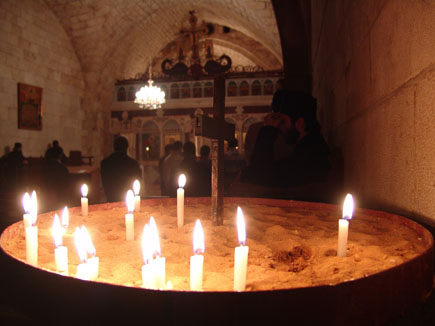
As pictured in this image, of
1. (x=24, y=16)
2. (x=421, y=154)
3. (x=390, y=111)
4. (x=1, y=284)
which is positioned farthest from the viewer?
(x=24, y=16)

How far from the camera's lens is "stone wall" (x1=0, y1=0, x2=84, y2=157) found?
1102 centimetres

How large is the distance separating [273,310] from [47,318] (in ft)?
1.61

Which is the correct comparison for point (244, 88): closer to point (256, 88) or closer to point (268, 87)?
point (256, 88)

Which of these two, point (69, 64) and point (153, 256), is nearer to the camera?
point (153, 256)

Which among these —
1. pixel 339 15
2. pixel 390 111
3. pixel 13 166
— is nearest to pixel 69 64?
pixel 13 166

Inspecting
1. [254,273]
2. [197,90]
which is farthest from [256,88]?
[254,273]

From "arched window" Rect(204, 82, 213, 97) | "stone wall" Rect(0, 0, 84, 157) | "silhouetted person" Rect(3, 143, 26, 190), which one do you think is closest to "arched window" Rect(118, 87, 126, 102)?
"stone wall" Rect(0, 0, 84, 157)

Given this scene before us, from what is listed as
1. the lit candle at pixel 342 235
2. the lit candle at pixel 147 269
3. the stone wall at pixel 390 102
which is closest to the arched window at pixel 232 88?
the stone wall at pixel 390 102

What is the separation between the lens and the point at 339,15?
117 inches

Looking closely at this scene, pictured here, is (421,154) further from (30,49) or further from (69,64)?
(69,64)

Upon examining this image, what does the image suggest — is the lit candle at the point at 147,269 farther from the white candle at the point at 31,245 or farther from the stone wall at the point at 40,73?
the stone wall at the point at 40,73

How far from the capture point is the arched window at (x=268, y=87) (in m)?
13.6

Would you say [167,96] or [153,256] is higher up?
[167,96]

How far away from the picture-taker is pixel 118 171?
486 cm
